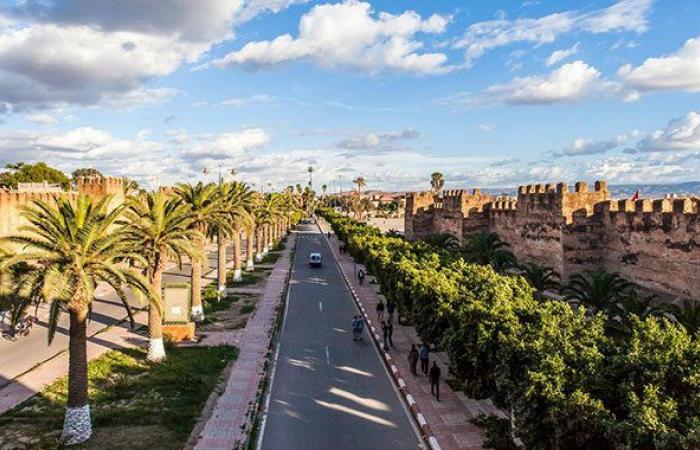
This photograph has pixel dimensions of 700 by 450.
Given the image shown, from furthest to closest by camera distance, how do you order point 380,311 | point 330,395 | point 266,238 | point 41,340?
point 266,238
point 380,311
point 41,340
point 330,395

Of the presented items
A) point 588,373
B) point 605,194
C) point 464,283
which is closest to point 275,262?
point 605,194

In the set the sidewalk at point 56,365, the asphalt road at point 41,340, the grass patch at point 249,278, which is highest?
the grass patch at point 249,278

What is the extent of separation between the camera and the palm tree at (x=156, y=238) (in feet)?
72.4

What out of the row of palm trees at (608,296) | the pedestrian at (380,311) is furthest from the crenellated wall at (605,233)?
the pedestrian at (380,311)

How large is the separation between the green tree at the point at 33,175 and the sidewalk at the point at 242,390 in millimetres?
81296

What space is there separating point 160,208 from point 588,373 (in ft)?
58.2

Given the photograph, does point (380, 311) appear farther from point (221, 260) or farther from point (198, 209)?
point (221, 260)

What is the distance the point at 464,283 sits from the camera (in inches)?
783

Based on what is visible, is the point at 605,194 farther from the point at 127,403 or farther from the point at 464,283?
the point at 127,403

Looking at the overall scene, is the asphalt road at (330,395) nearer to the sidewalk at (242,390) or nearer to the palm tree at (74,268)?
the sidewalk at (242,390)

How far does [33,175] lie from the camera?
99.4 m

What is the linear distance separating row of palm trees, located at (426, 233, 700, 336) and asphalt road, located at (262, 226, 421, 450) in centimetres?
661

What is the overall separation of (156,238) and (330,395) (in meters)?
9.70

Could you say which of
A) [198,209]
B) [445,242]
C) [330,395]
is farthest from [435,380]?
[445,242]
